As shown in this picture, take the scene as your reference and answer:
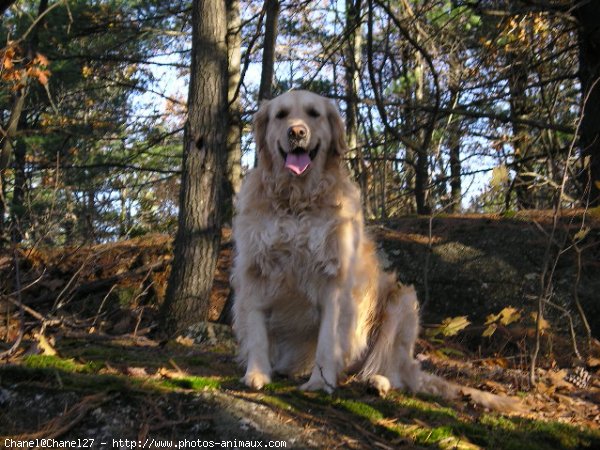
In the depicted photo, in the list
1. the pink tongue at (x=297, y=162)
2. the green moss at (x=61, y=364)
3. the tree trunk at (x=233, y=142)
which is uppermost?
the tree trunk at (x=233, y=142)

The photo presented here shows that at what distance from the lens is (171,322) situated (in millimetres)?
6242

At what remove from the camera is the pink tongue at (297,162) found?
439 cm

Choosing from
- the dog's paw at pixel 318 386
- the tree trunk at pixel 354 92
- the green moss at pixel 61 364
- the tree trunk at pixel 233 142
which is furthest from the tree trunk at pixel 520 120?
the tree trunk at pixel 233 142

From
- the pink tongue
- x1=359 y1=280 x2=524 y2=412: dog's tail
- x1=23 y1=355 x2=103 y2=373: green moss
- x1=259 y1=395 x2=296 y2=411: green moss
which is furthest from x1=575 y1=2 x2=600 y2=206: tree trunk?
x1=23 y1=355 x2=103 y2=373: green moss

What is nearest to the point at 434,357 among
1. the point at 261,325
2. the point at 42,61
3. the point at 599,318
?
the point at 599,318

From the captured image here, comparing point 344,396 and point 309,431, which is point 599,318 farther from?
point 309,431

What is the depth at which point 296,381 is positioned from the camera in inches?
167

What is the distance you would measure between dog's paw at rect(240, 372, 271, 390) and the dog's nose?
156 cm

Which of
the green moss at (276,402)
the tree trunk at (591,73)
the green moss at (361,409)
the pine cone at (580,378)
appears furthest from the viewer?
the tree trunk at (591,73)

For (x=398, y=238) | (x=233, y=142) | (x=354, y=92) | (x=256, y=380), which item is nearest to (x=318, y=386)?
(x=256, y=380)

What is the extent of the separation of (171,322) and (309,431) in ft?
11.0

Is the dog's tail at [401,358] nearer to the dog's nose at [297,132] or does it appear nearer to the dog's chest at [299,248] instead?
the dog's chest at [299,248]

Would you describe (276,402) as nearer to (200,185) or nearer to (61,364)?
(61,364)

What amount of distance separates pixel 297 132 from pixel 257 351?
1450 millimetres
